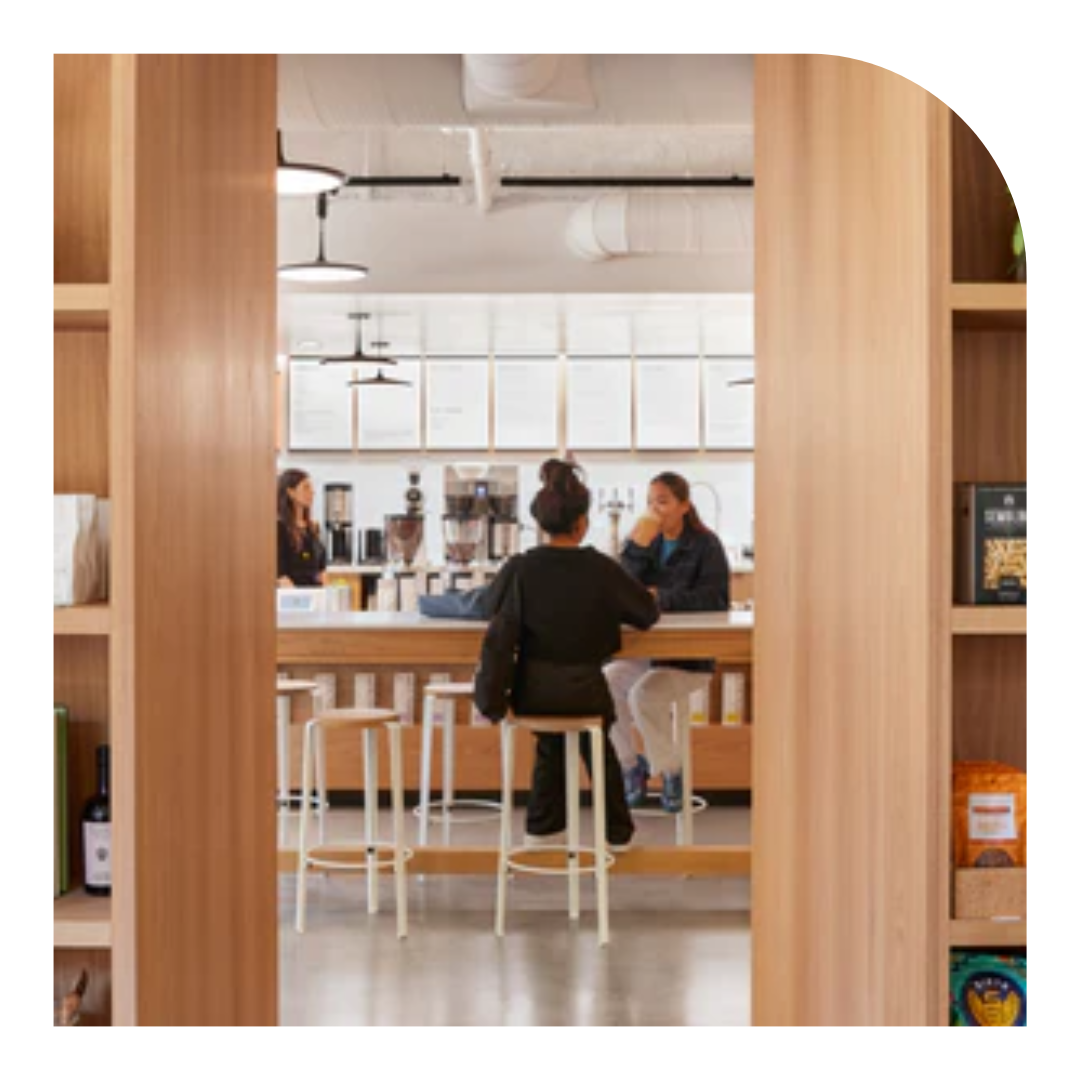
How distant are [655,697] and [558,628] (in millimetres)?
1415

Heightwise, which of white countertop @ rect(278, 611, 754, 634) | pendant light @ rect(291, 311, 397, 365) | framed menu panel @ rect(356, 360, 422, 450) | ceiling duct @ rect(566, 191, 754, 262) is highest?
ceiling duct @ rect(566, 191, 754, 262)

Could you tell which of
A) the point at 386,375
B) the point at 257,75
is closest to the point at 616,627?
the point at 257,75

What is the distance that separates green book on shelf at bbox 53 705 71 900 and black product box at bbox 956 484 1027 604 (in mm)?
1428

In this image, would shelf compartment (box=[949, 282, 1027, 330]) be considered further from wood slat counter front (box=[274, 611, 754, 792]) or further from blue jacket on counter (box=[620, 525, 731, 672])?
blue jacket on counter (box=[620, 525, 731, 672])

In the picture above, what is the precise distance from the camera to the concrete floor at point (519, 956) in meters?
4.78

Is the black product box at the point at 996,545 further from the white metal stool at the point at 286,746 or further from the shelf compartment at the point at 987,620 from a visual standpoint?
the white metal stool at the point at 286,746

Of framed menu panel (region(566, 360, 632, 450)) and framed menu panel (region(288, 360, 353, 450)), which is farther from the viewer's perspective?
framed menu panel (region(288, 360, 353, 450))

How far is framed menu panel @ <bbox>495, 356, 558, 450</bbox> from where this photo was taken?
1145cm

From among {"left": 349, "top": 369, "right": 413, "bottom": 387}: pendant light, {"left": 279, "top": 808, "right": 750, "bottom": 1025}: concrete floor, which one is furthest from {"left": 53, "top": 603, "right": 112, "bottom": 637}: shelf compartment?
{"left": 349, "top": 369, "right": 413, "bottom": 387}: pendant light

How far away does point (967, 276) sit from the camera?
9.06 ft

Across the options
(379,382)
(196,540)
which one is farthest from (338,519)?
(196,540)
